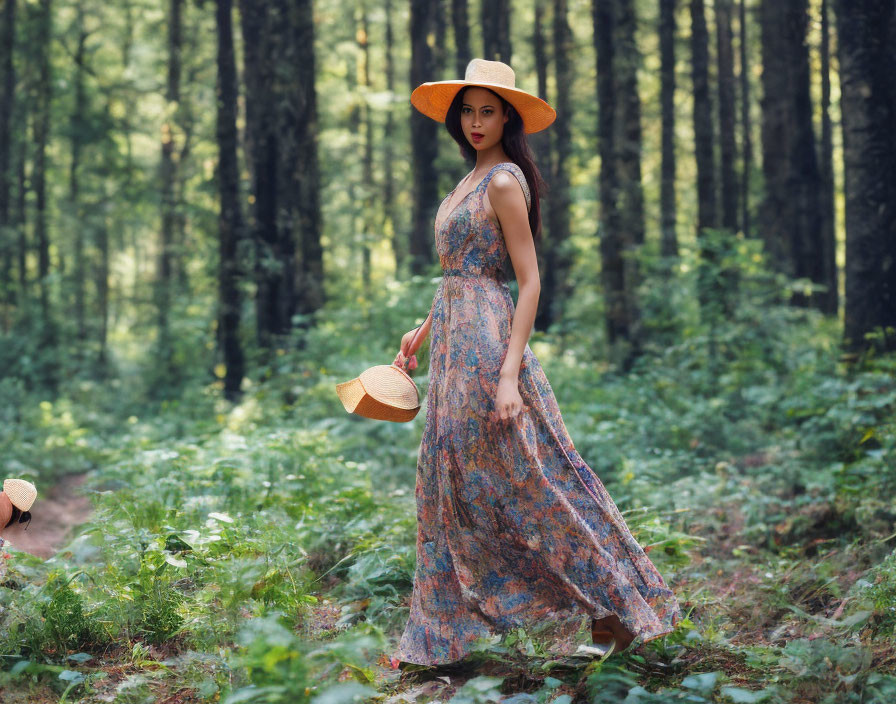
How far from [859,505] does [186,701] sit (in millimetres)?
4422

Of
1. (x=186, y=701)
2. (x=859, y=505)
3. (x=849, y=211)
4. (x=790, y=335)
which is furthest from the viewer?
(x=790, y=335)

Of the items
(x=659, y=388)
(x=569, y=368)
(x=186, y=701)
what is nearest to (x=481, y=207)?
(x=186, y=701)

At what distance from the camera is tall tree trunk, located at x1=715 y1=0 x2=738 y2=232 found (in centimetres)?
2036

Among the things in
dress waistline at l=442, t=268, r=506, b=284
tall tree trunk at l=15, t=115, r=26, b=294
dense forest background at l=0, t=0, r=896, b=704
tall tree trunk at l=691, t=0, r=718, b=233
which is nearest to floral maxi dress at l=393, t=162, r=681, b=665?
dress waistline at l=442, t=268, r=506, b=284

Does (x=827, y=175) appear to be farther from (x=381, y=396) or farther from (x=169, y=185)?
(x=381, y=396)

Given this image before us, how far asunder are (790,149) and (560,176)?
671 centimetres

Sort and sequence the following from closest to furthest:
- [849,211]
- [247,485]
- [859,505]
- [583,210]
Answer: [859,505] < [247,485] < [849,211] < [583,210]

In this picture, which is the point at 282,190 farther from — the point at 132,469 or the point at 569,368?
the point at 132,469

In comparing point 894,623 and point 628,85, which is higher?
point 628,85

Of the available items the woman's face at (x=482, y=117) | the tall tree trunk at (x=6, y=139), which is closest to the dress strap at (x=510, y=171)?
the woman's face at (x=482, y=117)

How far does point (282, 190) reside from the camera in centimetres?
1467

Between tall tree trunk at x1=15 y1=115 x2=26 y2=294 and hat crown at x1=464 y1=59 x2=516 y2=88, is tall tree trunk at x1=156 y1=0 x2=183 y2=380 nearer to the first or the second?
tall tree trunk at x1=15 y1=115 x2=26 y2=294

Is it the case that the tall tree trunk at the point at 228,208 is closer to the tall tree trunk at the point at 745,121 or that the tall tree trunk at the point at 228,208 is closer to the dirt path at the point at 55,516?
the dirt path at the point at 55,516

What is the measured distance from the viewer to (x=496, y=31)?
68.6ft
